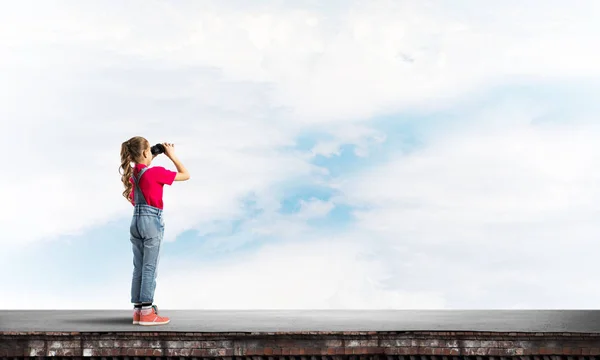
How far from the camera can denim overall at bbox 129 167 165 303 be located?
1155 centimetres

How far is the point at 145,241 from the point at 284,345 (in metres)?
3.05

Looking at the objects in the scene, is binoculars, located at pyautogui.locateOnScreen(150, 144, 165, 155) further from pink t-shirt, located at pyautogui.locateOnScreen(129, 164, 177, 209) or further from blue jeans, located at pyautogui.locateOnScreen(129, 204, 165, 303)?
blue jeans, located at pyautogui.locateOnScreen(129, 204, 165, 303)

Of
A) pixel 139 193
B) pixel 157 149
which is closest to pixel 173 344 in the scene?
pixel 139 193

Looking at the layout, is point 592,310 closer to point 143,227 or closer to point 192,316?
point 192,316

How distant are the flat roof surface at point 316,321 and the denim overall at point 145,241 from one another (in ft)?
1.78

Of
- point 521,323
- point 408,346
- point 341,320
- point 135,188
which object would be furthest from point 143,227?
point 521,323

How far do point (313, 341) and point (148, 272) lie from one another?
3136 millimetres

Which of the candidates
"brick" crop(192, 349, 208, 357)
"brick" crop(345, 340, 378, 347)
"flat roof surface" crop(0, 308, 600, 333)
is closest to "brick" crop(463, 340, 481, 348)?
"flat roof surface" crop(0, 308, 600, 333)

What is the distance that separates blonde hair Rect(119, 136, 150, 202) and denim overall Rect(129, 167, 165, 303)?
19 centimetres

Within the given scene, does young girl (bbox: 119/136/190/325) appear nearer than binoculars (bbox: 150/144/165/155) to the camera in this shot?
Yes

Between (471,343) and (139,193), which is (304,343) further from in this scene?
(139,193)

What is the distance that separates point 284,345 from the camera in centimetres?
959

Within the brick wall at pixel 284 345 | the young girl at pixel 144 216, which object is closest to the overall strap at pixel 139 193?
the young girl at pixel 144 216

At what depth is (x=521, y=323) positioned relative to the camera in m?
11.9
